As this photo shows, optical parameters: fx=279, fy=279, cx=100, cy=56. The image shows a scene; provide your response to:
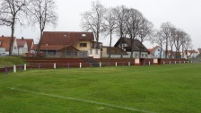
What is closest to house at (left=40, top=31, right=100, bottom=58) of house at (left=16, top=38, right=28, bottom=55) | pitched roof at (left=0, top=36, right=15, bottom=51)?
pitched roof at (left=0, top=36, right=15, bottom=51)

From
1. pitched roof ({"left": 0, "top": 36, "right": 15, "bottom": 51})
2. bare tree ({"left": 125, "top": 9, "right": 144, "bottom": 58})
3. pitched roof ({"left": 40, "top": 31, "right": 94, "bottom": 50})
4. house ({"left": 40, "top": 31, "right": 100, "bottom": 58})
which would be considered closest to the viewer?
house ({"left": 40, "top": 31, "right": 100, "bottom": 58})

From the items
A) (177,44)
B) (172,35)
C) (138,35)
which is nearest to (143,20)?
(138,35)

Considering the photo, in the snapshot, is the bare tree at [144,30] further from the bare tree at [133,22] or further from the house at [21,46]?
the house at [21,46]

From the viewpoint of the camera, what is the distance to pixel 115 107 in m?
10.8

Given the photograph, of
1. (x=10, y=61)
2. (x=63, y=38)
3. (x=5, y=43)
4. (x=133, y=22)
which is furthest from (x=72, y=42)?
(x=10, y=61)

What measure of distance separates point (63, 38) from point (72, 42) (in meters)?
3.23

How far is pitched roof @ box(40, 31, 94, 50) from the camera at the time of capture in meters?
75.2

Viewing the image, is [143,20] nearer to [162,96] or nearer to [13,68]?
[13,68]

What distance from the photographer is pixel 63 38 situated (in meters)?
77.4

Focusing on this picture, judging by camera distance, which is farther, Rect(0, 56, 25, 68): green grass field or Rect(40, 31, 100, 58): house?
Rect(40, 31, 100, 58): house

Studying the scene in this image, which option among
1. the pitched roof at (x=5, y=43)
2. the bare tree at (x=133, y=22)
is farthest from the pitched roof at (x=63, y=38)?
the pitched roof at (x=5, y=43)

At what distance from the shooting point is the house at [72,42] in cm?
7356

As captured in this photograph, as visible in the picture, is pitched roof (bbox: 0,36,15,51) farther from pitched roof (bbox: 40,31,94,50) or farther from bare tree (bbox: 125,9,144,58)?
bare tree (bbox: 125,9,144,58)

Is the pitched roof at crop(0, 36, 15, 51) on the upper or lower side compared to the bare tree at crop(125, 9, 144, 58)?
lower
